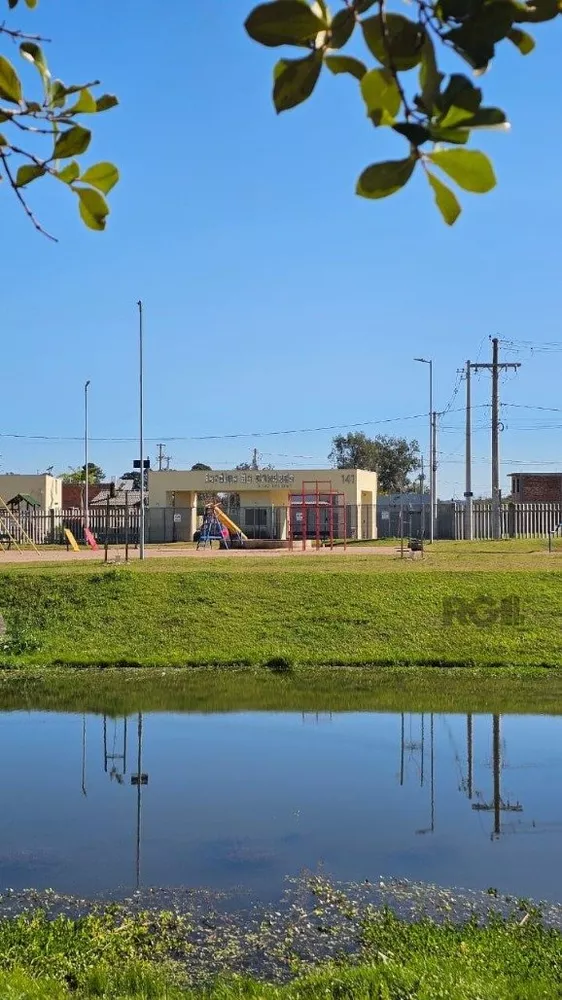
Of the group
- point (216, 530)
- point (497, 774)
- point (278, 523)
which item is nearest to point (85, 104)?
point (497, 774)

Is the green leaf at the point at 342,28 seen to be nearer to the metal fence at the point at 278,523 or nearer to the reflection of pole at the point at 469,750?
the reflection of pole at the point at 469,750

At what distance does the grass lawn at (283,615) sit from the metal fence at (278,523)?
25.3 metres

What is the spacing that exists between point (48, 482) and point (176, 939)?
58.9 meters

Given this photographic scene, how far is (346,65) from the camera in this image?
1913 mm

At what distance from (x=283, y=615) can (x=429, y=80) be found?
21726 mm

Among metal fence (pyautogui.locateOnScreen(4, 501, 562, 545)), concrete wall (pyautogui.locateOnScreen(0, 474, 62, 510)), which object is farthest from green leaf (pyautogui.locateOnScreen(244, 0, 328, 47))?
concrete wall (pyautogui.locateOnScreen(0, 474, 62, 510))

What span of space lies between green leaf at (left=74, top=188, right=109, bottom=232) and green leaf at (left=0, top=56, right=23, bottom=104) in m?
0.23

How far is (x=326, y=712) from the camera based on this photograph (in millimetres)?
15797

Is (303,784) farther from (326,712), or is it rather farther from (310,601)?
(310,601)

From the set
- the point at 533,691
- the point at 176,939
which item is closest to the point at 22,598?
the point at 533,691

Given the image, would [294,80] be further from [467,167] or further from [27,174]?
[27,174]

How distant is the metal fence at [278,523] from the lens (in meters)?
52.9

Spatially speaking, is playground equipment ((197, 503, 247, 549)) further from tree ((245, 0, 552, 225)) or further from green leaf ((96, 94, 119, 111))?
tree ((245, 0, 552, 225))

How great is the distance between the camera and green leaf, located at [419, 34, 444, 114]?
5.70ft
